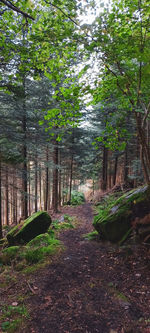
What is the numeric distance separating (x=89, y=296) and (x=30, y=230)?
4.68 meters

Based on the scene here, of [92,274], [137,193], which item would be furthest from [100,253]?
[137,193]

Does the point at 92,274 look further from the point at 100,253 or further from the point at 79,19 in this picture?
the point at 79,19

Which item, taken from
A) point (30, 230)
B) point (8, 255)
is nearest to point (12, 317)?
point (8, 255)

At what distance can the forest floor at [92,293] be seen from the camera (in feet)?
10.3

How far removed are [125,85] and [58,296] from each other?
5633 mm

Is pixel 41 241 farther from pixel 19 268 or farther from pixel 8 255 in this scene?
pixel 19 268

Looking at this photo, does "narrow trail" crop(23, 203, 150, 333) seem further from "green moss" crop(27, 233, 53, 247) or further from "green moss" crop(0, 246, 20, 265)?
"green moss" crop(0, 246, 20, 265)

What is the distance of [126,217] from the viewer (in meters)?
6.11

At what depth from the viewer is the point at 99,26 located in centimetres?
365

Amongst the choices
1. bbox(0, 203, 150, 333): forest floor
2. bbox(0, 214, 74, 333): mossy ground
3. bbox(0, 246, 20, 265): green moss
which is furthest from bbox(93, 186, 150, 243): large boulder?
bbox(0, 246, 20, 265): green moss

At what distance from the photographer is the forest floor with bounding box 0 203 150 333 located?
3129mm

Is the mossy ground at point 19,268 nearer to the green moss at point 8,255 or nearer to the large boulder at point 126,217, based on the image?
the green moss at point 8,255

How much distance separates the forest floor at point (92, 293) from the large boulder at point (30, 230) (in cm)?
229

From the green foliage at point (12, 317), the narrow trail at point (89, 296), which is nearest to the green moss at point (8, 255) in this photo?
the narrow trail at point (89, 296)
